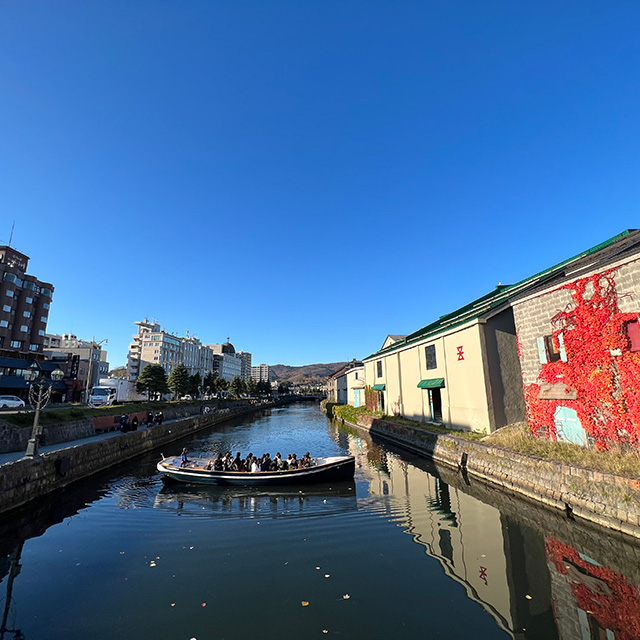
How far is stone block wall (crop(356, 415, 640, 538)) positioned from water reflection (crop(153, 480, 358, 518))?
7.96 metres

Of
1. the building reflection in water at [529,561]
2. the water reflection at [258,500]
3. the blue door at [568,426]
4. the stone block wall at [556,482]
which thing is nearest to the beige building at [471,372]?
the stone block wall at [556,482]

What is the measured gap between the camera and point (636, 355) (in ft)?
50.0

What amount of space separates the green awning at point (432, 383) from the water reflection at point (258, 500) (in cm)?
1349

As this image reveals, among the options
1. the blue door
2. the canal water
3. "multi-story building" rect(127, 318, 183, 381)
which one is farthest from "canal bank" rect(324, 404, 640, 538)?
"multi-story building" rect(127, 318, 183, 381)

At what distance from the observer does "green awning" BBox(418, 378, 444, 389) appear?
31147mm

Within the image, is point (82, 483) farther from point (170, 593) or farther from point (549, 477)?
point (549, 477)

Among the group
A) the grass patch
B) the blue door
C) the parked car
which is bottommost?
the grass patch

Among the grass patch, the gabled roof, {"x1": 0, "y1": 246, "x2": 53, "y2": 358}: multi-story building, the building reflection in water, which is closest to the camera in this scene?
the building reflection in water

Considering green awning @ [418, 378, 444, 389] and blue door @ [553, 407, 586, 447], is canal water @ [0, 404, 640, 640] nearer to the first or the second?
blue door @ [553, 407, 586, 447]

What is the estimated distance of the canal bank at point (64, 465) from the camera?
16547 millimetres

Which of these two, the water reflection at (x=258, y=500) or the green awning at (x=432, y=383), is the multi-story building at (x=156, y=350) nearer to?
the green awning at (x=432, y=383)

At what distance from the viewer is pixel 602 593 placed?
950cm

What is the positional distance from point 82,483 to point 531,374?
2866 cm

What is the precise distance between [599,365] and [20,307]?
88.9 metres
